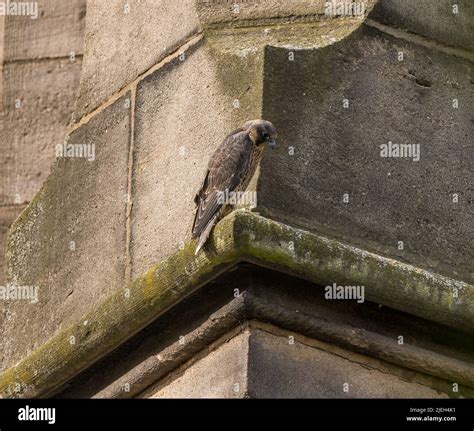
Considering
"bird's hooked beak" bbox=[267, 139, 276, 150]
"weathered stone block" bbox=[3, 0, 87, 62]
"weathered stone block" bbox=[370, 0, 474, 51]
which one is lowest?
"bird's hooked beak" bbox=[267, 139, 276, 150]

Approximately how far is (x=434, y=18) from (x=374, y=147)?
737 mm

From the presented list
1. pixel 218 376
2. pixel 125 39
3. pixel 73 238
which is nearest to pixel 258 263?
pixel 218 376

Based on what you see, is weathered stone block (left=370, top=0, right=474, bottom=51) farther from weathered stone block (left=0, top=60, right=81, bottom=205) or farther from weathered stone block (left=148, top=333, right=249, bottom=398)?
weathered stone block (left=0, top=60, right=81, bottom=205)

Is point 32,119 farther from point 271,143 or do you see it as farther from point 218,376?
point 218,376

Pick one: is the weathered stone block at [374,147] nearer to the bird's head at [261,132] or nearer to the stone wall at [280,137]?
the stone wall at [280,137]

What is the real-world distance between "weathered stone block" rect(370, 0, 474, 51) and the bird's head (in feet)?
2.94

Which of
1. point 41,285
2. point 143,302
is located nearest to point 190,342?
point 143,302

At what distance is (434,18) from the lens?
8156mm

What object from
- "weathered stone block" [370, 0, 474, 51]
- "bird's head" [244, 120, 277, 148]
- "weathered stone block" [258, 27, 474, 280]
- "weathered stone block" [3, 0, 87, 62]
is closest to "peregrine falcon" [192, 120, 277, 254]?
"bird's head" [244, 120, 277, 148]

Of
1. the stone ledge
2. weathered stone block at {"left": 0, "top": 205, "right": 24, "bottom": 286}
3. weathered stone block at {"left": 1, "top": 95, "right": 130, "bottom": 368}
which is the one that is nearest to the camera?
the stone ledge

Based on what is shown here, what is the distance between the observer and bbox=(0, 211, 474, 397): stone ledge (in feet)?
23.2

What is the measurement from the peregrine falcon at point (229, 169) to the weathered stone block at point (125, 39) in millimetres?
795

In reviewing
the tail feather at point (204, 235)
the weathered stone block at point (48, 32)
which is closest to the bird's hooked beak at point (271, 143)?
the tail feather at point (204, 235)

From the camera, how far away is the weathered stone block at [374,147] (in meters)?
7.48
